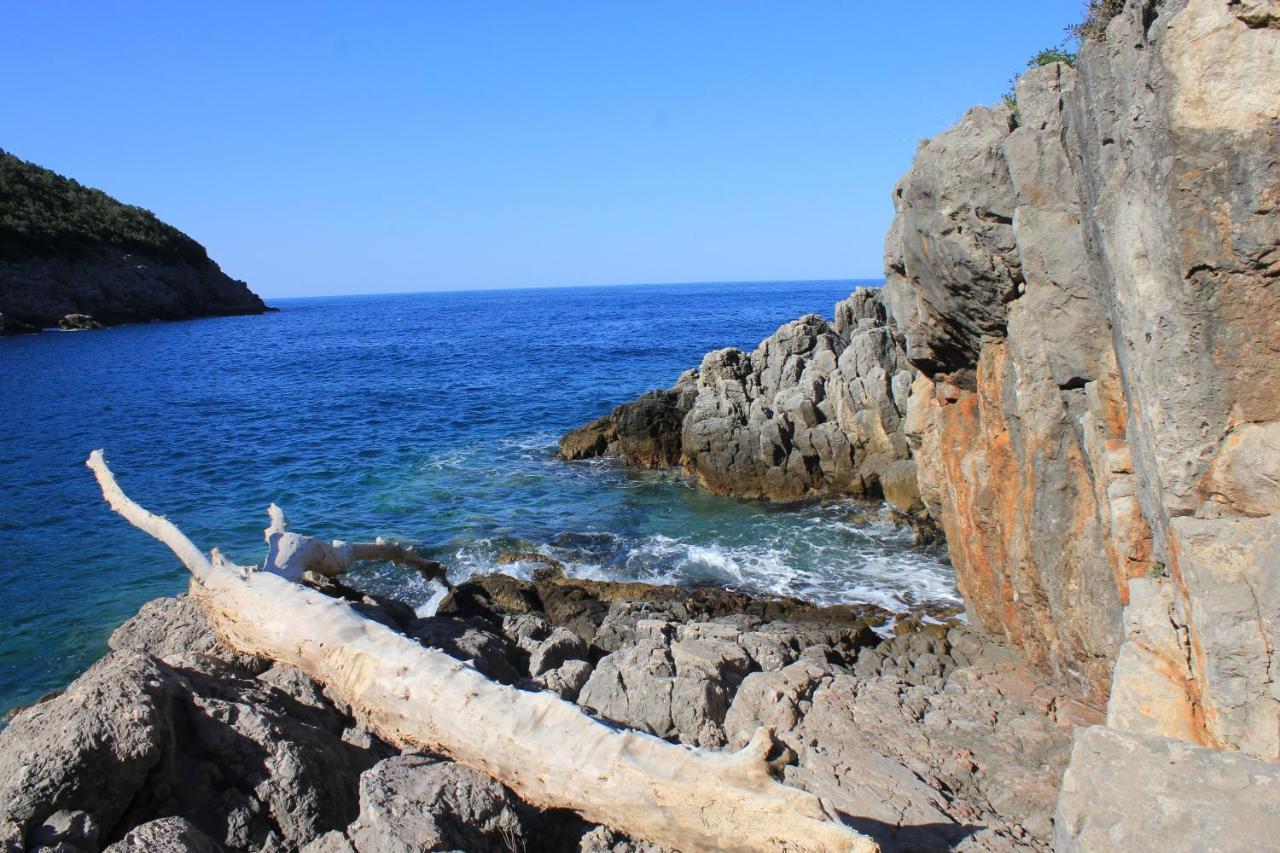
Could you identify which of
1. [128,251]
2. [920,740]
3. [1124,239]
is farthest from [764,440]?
[128,251]

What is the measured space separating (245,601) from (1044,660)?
1002 centimetres

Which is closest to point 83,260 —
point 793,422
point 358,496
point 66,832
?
point 358,496

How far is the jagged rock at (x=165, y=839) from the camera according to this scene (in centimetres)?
576

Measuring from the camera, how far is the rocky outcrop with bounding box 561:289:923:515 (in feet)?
76.1

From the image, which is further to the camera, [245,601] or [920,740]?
[245,601]

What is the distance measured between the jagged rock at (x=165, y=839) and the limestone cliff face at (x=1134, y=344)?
7.37 m

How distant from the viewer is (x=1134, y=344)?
7348 millimetres

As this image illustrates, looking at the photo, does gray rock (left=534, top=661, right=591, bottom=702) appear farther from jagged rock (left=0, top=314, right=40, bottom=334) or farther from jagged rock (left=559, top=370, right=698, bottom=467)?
jagged rock (left=0, top=314, right=40, bottom=334)

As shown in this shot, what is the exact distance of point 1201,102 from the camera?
20.4 feet

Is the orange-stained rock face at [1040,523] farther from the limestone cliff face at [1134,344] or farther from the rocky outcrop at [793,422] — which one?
the rocky outcrop at [793,422]

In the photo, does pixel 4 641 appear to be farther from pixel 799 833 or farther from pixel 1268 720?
pixel 1268 720

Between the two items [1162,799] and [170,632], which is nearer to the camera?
[1162,799]

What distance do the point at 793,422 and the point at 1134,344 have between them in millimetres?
17617

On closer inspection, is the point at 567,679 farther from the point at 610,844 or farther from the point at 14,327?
the point at 14,327
